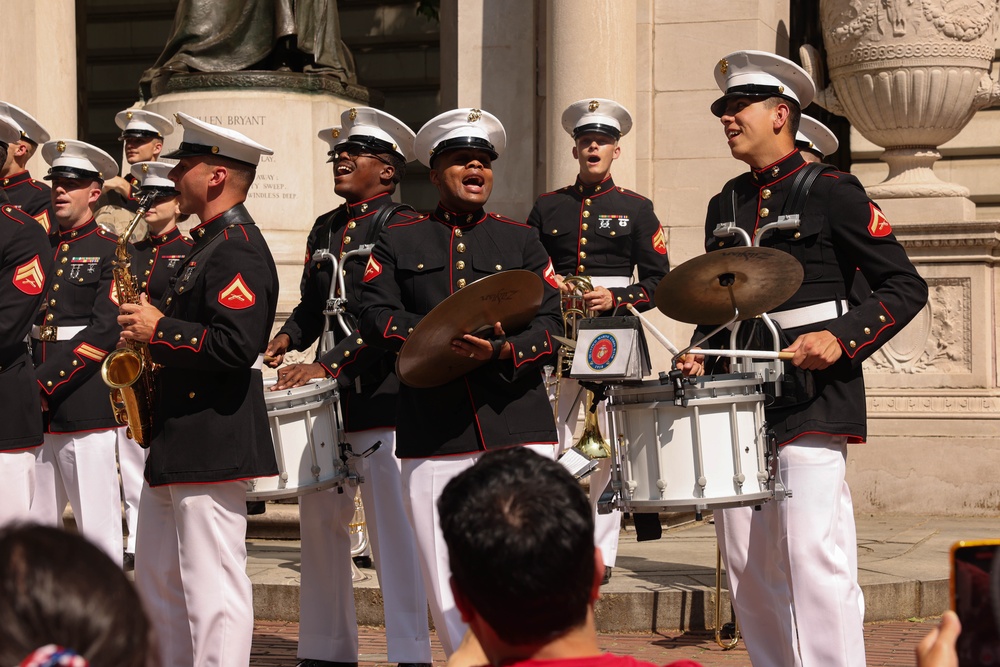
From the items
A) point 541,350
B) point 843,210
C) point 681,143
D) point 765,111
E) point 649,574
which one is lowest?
point 649,574

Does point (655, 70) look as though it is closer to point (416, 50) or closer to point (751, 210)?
point (751, 210)

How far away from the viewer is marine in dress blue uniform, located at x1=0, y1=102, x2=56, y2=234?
28.3 feet

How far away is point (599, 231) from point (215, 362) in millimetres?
3590

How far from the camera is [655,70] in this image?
11648 millimetres

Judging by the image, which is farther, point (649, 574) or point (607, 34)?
point (607, 34)

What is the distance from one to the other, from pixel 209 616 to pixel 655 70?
7218 mm

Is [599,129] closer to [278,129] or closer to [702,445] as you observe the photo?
[278,129]

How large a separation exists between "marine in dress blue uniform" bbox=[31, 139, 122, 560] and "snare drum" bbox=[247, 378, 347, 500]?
212 centimetres

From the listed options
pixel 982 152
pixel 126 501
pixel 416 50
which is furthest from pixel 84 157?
pixel 416 50

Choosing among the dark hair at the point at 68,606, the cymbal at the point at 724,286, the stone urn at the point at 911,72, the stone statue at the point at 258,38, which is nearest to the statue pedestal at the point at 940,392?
the stone urn at the point at 911,72

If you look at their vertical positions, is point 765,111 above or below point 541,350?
above

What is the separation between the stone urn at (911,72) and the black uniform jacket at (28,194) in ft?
18.0

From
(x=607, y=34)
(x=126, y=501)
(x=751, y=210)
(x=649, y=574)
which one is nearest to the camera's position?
(x=751, y=210)

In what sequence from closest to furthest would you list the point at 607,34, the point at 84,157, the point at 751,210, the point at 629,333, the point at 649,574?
1. the point at 629,333
2. the point at 751,210
3. the point at 649,574
4. the point at 84,157
5. the point at 607,34
